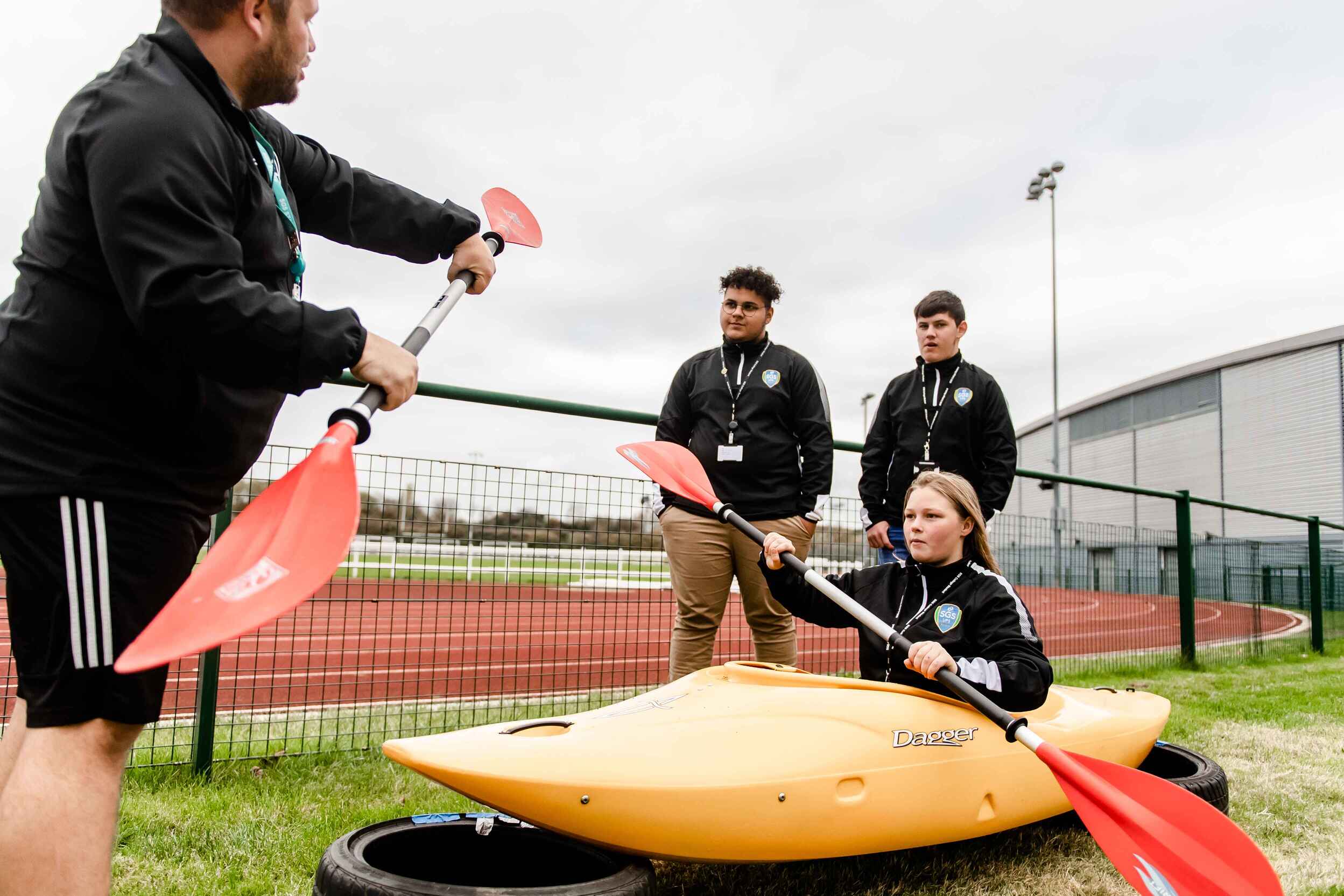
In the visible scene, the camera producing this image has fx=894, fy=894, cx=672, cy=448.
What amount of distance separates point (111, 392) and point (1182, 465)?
128ft

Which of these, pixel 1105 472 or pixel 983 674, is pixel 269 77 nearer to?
pixel 983 674

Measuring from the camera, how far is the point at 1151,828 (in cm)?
233

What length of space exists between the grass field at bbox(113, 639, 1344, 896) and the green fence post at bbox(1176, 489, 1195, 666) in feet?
11.5

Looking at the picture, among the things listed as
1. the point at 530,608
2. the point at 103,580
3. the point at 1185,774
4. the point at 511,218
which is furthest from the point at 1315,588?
the point at 103,580

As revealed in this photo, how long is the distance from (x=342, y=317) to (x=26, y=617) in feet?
2.25

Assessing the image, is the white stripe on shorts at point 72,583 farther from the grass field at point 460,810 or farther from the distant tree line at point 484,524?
the distant tree line at point 484,524

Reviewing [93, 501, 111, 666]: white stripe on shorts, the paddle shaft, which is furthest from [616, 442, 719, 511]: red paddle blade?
[93, 501, 111, 666]: white stripe on shorts

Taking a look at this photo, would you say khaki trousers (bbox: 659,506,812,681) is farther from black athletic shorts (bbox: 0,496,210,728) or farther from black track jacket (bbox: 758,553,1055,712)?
black athletic shorts (bbox: 0,496,210,728)

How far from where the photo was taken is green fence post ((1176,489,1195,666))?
748 cm

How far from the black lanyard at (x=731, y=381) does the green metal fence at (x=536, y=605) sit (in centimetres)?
59

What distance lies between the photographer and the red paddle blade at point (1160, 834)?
2.19 m

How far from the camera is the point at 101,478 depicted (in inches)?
57.1

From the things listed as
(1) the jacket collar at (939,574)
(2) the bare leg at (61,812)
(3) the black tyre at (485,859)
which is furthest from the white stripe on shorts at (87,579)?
(1) the jacket collar at (939,574)

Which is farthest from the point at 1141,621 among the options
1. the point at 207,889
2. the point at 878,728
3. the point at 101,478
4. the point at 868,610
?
the point at 101,478
